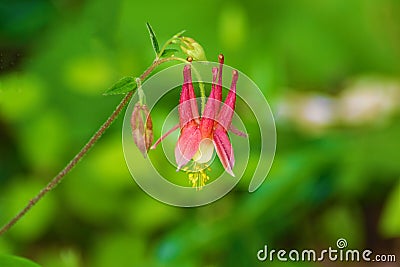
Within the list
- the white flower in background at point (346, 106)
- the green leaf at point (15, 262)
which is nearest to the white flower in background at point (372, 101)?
the white flower in background at point (346, 106)

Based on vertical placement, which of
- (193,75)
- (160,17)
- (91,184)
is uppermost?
(160,17)

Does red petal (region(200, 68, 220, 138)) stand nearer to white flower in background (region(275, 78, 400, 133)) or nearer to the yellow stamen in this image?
the yellow stamen

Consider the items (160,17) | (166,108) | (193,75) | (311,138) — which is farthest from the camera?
(311,138)

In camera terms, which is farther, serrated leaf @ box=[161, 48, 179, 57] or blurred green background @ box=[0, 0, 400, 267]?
blurred green background @ box=[0, 0, 400, 267]

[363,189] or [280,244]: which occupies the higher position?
[363,189]

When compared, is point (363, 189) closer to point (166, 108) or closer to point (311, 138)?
point (311, 138)

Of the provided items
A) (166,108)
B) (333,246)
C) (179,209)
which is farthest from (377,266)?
(166,108)

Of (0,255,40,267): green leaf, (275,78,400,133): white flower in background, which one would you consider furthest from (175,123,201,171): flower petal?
(275,78,400,133): white flower in background
